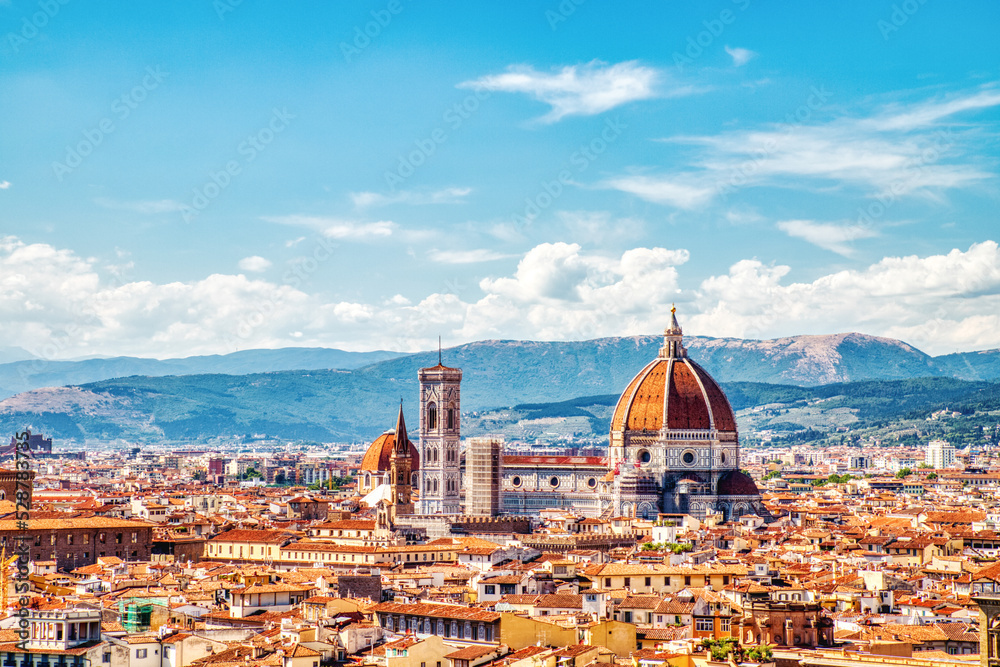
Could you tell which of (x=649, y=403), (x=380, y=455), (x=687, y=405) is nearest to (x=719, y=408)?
(x=687, y=405)

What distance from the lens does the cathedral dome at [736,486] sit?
10575 cm

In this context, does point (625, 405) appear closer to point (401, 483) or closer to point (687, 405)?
point (687, 405)

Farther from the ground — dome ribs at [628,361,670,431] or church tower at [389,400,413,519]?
dome ribs at [628,361,670,431]

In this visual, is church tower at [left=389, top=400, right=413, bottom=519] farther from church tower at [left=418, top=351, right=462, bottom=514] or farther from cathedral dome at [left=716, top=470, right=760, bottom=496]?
cathedral dome at [left=716, top=470, right=760, bottom=496]

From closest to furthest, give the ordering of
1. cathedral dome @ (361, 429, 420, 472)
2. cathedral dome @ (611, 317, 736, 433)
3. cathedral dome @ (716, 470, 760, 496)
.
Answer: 1. cathedral dome @ (716, 470, 760, 496)
2. cathedral dome @ (611, 317, 736, 433)
3. cathedral dome @ (361, 429, 420, 472)

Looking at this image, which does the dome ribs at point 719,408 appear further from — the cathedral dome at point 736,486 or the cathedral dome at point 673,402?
the cathedral dome at point 736,486

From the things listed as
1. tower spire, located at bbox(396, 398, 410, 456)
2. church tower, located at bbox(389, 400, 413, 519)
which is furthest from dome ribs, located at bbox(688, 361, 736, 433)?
church tower, located at bbox(389, 400, 413, 519)

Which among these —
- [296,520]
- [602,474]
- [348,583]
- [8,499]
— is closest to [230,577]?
[348,583]

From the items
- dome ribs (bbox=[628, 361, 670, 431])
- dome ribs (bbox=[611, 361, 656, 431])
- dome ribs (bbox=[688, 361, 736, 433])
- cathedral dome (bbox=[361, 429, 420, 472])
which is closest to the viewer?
dome ribs (bbox=[628, 361, 670, 431])

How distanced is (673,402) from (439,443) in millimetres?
16025

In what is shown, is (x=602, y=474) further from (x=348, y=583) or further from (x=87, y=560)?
(x=348, y=583)

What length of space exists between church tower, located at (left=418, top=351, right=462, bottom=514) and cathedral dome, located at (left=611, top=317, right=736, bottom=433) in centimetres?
1119

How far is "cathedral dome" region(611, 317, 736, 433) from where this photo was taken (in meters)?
112

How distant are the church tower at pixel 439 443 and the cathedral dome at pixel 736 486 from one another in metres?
17.7
